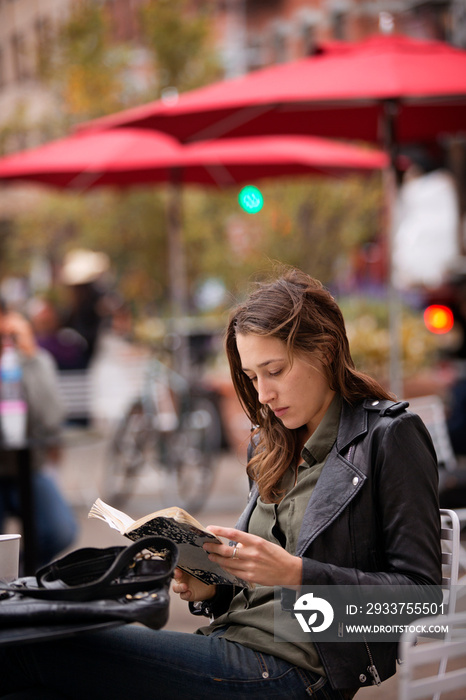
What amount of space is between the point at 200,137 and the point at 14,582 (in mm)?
3648

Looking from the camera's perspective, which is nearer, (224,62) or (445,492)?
(445,492)

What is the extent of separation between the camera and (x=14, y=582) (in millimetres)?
1996

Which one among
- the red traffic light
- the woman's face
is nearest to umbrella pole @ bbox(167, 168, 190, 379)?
the red traffic light

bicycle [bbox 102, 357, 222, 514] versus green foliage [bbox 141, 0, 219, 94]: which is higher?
green foliage [bbox 141, 0, 219, 94]

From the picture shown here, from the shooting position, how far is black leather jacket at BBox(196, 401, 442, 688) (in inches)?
75.7

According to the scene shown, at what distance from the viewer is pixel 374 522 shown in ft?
6.56

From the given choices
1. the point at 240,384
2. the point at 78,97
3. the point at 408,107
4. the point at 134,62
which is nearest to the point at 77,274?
the point at 78,97

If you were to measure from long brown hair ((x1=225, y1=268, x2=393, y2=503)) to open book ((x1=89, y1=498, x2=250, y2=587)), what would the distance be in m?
0.28

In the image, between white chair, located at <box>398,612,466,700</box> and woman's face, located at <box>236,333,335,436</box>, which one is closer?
white chair, located at <box>398,612,466,700</box>

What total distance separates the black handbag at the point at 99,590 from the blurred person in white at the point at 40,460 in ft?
8.93

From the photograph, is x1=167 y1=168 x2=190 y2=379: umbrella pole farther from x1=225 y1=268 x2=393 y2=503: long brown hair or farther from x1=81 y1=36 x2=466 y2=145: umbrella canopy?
x1=225 y1=268 x2=393 y2=503: long brown hair

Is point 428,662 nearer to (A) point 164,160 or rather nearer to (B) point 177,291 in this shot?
(A) point 164,160

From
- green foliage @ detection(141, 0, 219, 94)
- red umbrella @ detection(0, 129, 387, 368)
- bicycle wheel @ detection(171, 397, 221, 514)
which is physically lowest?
bicycle wheel @ detection(171, 397, 221, 514)

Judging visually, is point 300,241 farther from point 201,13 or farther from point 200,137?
point 200,137
